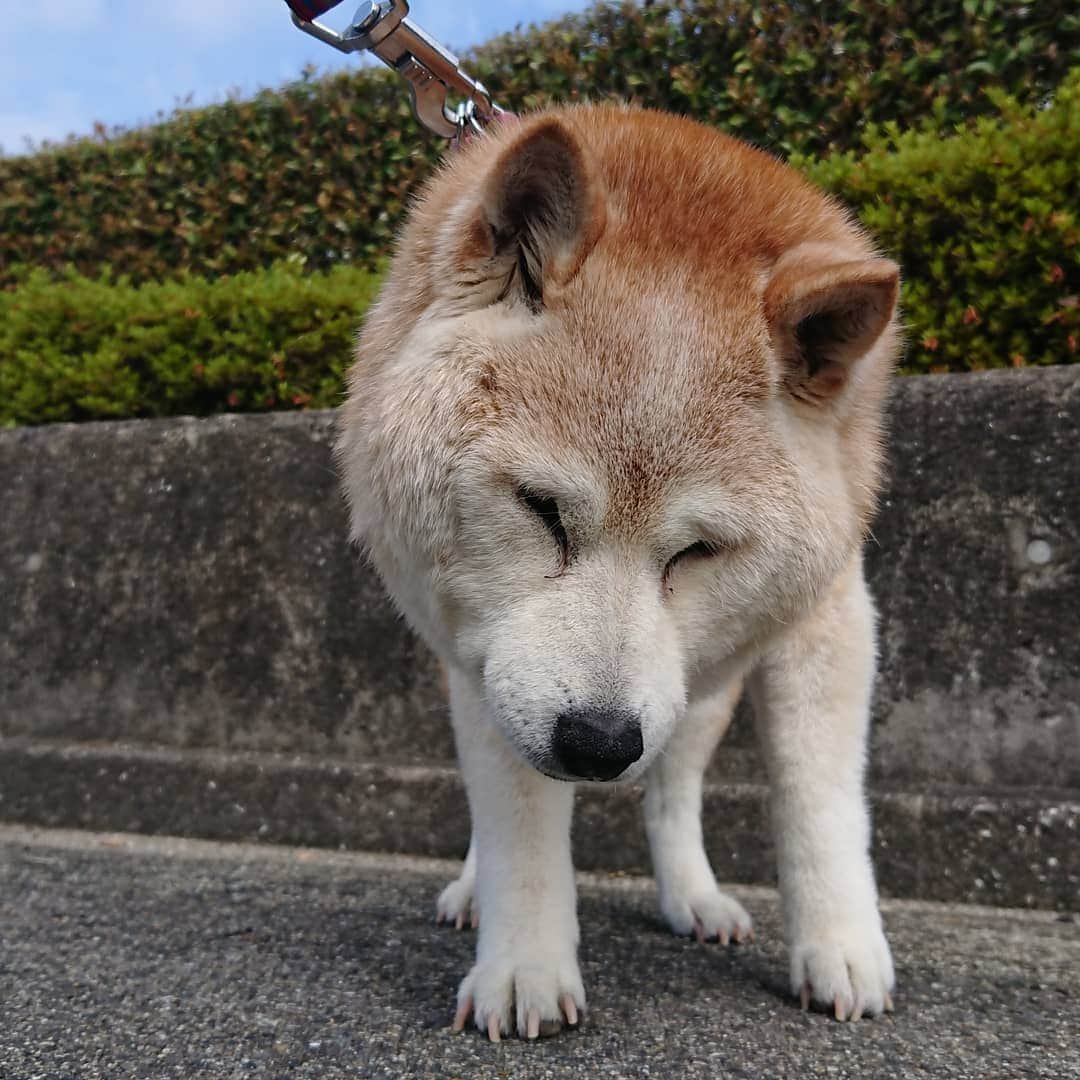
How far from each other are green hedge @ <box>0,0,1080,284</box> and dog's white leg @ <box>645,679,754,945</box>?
3132mm

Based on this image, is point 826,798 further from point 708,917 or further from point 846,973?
point 708,917

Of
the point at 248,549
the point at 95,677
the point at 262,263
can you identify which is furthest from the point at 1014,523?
the point at 262,263

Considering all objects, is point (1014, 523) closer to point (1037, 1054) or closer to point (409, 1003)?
point (1037, 1054)

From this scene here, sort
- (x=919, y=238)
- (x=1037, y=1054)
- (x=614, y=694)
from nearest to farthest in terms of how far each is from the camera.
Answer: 1. (x=614, y=694)
2. (x=1037, y=1054)
3. (x=919, y=238)

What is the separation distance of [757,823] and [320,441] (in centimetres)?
238

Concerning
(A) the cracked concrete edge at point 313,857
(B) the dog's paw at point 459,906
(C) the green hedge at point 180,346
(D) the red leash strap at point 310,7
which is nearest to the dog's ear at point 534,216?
(D) the red leash strap at point 310,7

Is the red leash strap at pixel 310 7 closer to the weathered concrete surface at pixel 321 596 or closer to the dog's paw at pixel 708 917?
the weathered concrete surface at pixel 321 596

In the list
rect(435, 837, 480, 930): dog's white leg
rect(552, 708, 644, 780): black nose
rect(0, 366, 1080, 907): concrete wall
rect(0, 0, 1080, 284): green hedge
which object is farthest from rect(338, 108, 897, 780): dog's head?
rect(0, 0, 1080, 284): green hedge

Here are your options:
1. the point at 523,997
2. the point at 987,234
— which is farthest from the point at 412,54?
the point at 523,997

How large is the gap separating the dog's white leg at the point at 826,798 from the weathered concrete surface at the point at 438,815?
1.06 meters

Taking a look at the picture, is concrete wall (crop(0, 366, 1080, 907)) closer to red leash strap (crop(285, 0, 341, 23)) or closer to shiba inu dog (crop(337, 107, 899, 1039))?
shiba inu dog (crop(337, 107, 899, 1039))

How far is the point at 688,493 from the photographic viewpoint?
2025mm

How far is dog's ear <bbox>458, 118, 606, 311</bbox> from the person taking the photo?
2.11 meters

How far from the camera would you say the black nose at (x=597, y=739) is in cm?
192
